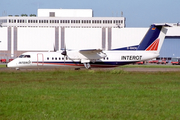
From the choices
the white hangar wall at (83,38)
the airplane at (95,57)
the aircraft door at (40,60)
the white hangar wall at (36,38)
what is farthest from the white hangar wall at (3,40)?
the aircraft door at (40,60)

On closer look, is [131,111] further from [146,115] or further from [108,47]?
[108,47]

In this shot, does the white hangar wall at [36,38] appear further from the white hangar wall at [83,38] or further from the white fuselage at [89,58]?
the white fuselage at [89,58]

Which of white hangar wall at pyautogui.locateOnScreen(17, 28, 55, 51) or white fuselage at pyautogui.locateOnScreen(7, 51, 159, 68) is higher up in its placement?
white hangar wall at pyautogui.locateOnScreen(17, 28, 55, 51)

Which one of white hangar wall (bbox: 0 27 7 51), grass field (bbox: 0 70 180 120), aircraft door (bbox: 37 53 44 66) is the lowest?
grass field (bbox: 0 70 180 120)

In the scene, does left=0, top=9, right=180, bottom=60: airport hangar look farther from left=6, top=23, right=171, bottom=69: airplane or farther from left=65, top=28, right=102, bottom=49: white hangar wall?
left=6, top=23, right=171, bottom=69: airplane

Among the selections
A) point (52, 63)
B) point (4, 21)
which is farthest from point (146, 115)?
point (4, 21)

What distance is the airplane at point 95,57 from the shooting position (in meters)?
37.6

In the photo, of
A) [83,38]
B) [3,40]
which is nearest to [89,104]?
[83,38]

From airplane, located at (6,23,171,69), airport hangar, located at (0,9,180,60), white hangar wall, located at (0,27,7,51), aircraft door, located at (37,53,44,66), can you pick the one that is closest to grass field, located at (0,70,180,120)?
aircraft door, located at (37,53,44,66)

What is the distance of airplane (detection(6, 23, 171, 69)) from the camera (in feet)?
123

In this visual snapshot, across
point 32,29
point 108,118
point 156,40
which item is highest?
point 32,29

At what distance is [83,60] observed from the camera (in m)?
39.3

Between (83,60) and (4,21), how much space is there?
304 ft

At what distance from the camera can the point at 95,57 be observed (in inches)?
1550
